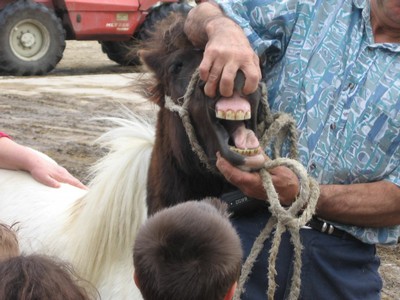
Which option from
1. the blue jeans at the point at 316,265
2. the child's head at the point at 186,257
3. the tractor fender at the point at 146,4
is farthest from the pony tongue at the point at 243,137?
the tractor fender at the point at 146,4

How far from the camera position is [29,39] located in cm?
1277

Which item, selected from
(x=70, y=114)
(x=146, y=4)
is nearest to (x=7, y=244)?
(x=70, y=114)

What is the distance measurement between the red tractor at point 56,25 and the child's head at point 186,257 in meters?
10.8

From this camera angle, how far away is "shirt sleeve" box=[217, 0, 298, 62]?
7.66 ft

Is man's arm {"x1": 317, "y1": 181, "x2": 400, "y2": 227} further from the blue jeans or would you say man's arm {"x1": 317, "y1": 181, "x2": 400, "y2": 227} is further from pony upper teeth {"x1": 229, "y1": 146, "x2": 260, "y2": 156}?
pony upper teeth {"x1": 229, "y1": 146, "x2": 260, "y2": 156}

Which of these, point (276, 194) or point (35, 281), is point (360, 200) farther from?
point (35, 281)

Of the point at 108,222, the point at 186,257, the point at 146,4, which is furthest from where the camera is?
the point at 146,4

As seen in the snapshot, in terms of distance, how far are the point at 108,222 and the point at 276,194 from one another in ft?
2.89

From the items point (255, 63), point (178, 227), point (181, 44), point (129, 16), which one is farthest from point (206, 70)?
point (129, 16)

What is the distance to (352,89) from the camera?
2287 millimetres

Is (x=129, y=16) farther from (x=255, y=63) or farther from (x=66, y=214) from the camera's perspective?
(x=255, y=63)

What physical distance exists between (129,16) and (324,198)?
11.5 m

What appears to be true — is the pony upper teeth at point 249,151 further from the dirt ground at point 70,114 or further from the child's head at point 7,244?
the dirt ground at point 70,114

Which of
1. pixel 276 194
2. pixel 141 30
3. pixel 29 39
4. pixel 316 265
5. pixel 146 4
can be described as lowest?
pixel 141 30
